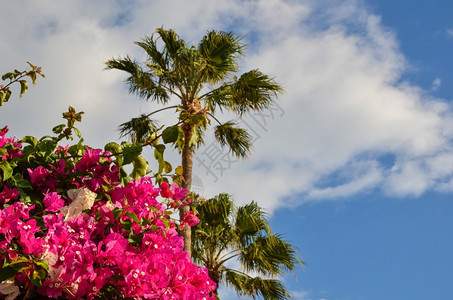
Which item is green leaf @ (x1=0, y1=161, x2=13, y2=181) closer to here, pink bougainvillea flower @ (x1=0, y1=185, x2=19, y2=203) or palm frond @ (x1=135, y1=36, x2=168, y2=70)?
pink bougainvillea flower @ (x1=0, y1=185, x2=19, y2=203)

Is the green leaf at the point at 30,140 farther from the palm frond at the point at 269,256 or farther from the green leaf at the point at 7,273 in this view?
the palm frond at the point at 269,256

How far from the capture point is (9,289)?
1.82 metres

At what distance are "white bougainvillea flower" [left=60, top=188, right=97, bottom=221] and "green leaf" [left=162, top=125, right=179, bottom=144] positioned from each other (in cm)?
37

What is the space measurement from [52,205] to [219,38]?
814 centimetres

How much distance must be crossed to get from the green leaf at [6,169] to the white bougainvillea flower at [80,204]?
282mm

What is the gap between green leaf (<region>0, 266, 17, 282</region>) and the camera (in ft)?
5.85

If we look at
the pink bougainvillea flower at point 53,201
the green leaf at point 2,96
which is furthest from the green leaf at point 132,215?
the green leaf at point 2,96

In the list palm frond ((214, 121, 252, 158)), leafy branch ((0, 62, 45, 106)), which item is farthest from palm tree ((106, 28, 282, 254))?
leafy branch ((0, 62, 45, 106))

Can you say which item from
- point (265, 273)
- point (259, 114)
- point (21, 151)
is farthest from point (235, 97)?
point (21, 151)

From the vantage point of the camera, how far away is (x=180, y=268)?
202 centimetres

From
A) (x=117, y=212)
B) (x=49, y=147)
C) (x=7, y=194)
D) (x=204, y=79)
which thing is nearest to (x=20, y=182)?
(x=7, y=194)

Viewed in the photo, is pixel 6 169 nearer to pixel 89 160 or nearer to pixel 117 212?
pixel 89 160

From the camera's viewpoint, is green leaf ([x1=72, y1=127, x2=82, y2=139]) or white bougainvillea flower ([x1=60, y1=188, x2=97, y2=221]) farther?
green leaf ([x1=72, y1=127, x2=82, y2=139])

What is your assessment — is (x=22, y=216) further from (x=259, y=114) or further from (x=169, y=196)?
(x=259, y=114)
